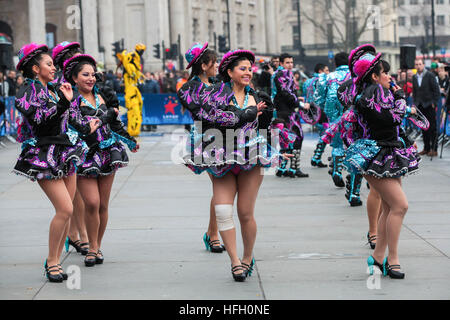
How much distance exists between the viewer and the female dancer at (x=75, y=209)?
801cm

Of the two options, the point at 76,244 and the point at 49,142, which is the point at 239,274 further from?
the point at 76,244

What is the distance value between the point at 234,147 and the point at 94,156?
1.40 metres

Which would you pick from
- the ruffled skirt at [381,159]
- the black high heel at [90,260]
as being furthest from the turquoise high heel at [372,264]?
the black high heel at [90,260]

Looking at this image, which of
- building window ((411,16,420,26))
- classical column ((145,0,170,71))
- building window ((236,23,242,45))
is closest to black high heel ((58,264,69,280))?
classical column ((145,0,170,71))

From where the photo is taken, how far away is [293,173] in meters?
14.2

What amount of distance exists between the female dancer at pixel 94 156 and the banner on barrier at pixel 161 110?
18.8 meters

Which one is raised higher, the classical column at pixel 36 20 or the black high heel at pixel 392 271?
the classical column at pixel 36 20

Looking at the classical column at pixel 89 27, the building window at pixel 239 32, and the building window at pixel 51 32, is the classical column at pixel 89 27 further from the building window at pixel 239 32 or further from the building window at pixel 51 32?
the building window at pixel 239 32

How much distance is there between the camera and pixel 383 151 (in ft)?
23.0

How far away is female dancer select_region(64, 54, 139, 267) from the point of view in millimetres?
7625

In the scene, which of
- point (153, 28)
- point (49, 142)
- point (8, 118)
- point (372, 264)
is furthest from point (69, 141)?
point (153, 28)

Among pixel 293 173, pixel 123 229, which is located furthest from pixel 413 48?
pixel 123 229

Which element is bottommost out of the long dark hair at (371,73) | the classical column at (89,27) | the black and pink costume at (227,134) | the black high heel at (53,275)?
the black high heel at (53,275)
